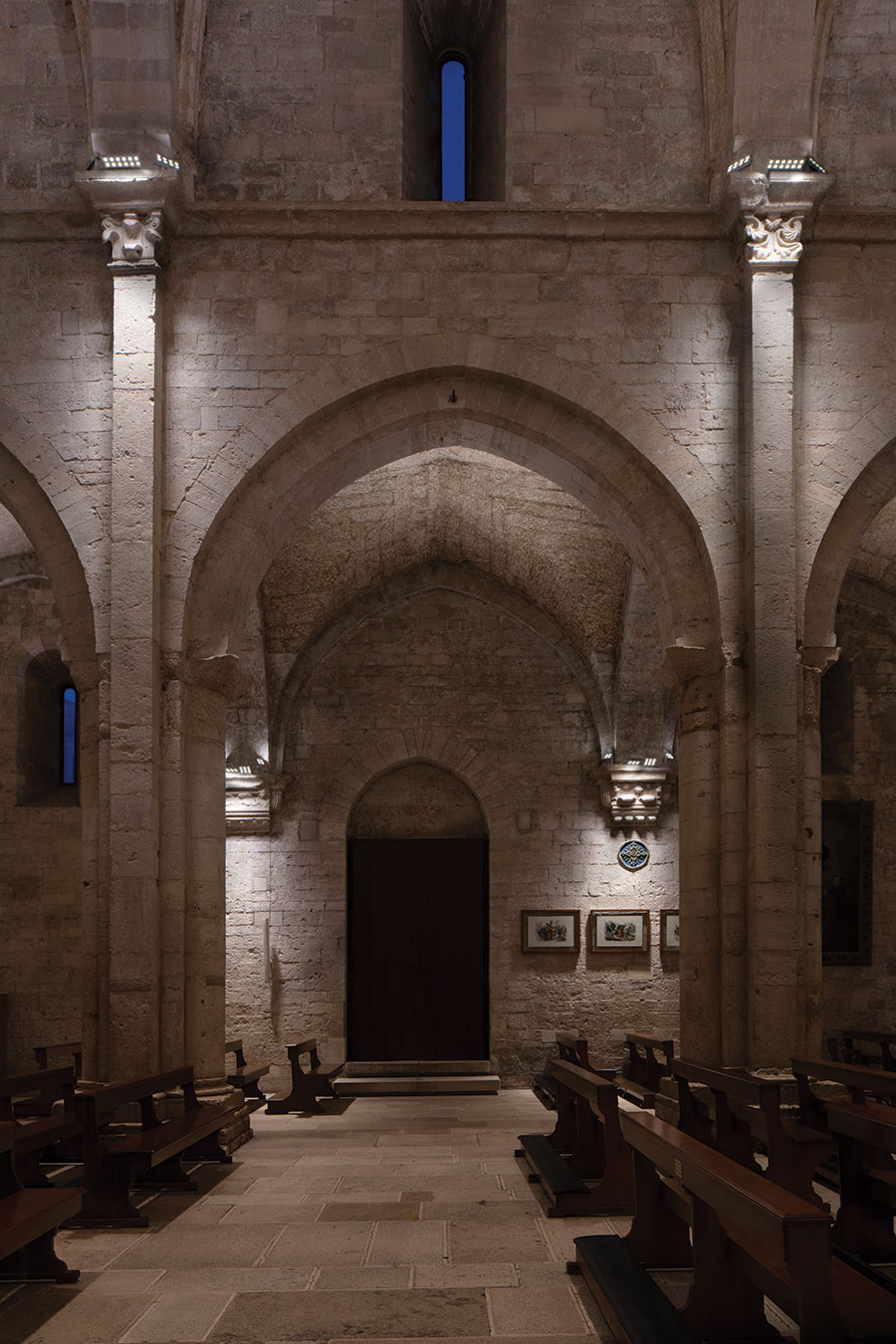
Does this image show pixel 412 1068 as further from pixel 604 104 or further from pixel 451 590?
pixel 604 104

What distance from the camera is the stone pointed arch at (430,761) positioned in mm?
14273

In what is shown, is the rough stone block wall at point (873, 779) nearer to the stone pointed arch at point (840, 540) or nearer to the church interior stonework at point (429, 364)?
the church interior stonework at point (429, 364)

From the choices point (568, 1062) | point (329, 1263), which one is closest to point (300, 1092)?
point (568, 1062)

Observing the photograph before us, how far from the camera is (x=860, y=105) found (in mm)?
9266

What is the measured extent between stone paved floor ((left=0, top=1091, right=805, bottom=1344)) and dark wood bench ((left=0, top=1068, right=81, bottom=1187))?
15.1 inches

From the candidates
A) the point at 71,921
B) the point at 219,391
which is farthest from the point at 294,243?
the point at 71,921

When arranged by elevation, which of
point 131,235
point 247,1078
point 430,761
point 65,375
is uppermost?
point 131,235

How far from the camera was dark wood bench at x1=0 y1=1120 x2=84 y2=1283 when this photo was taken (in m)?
4.29

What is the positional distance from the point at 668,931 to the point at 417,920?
2.66m

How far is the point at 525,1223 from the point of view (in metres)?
6.00

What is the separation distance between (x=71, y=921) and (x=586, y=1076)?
775cm

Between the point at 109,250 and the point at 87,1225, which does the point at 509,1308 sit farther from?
the point at 109,250

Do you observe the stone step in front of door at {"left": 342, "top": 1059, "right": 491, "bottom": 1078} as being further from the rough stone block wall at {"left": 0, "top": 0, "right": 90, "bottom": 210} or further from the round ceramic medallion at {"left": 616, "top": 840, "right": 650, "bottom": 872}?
the rough stone block wall at {"left": 0, "top": 0, "right": 90, "bottom": 210}

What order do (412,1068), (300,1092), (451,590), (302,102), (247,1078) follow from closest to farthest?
(302,102)
(247,1078)
(300,1092)
(412,1068)
(451,590)
